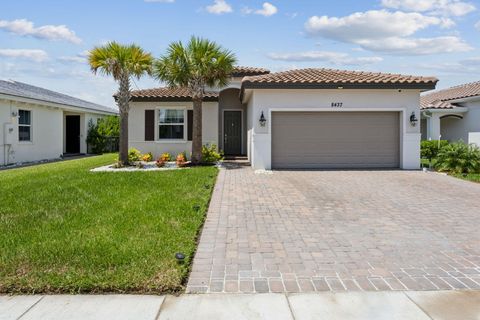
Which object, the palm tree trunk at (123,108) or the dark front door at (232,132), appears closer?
the palm tree trunk at (123,108)

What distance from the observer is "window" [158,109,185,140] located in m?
19.8

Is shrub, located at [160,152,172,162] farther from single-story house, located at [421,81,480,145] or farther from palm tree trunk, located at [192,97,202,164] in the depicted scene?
single-story house, located at [421,81,480,145]

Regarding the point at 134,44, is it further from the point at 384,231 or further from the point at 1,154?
the point at 384,231

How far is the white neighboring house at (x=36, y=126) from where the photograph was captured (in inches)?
694

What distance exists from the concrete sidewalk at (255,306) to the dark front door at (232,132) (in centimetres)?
1719

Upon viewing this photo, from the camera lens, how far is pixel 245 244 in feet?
18.4

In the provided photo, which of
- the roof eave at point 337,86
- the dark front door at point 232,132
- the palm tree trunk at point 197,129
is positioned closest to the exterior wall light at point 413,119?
the roof eave at point 337,86

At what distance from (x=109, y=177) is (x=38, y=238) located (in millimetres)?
6796

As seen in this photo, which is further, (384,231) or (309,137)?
(309,137)

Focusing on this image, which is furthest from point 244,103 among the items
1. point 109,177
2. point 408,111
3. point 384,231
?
point 384,231

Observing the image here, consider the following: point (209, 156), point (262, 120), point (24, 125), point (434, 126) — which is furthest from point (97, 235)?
point (434, 126)

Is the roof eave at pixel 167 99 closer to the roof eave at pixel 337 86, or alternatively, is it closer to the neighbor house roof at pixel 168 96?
the neighbor house roof at pixel 168 96

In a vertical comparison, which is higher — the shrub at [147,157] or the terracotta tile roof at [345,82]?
the terracotta tile roof at [345,82]

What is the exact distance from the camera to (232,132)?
829 inches
